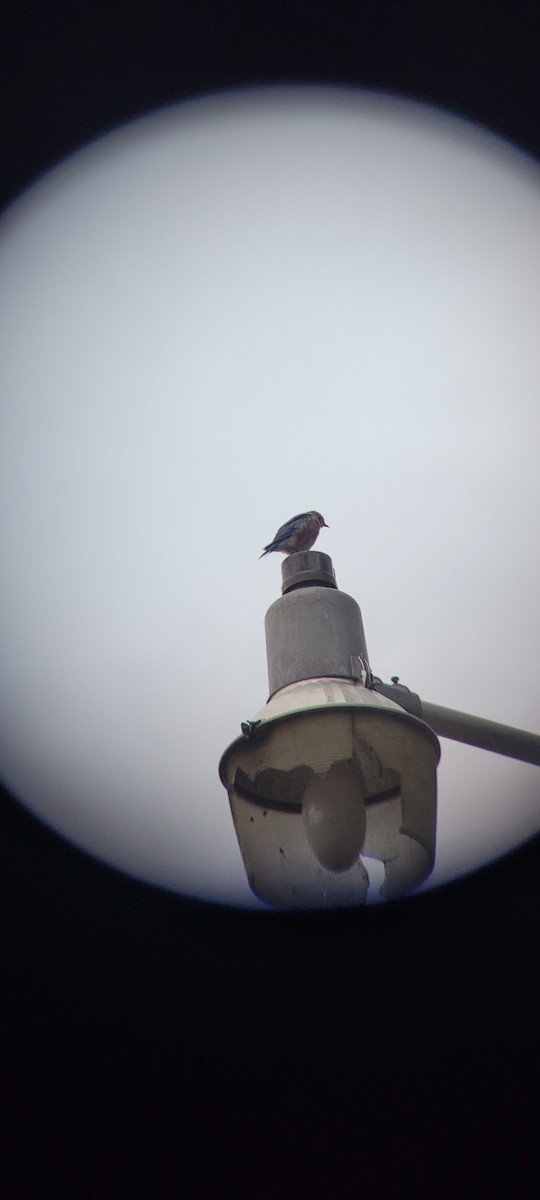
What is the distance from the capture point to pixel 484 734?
2.40 meters

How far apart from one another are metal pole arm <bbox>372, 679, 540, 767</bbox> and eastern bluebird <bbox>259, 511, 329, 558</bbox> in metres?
0.72

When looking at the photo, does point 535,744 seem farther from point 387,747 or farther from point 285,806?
point 285,806

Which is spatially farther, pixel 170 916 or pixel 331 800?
pixel 170 916

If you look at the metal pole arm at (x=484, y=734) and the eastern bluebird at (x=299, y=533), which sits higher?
the eastern bluebird at (x=299, y=533)

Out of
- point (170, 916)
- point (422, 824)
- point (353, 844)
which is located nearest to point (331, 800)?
point (353, 844)

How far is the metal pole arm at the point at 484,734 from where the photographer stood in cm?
233

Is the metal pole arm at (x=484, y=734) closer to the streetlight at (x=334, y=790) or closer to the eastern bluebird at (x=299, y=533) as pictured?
the streetlight at (x=334, y=790)

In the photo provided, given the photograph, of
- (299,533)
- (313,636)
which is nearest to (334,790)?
(313,636)

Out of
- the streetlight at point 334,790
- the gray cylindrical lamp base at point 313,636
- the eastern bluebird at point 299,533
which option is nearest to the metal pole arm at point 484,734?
the streetlight at point 334,790

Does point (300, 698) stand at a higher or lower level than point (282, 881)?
higher

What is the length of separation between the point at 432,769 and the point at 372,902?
37cm

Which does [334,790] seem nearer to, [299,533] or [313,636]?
[313,636]

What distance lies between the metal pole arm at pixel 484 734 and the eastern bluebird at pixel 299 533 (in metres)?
0.72

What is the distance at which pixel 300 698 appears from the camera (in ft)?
7.18
